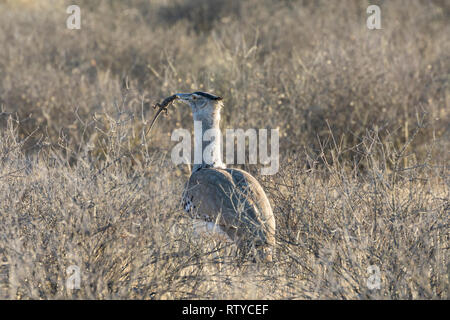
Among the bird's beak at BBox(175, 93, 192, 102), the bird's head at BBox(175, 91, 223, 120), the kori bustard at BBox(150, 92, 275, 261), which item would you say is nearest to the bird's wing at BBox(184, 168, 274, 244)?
the kori bustard at BBox(150, 92, 275, 261)

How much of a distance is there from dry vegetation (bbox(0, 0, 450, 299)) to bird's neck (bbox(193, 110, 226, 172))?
24cm

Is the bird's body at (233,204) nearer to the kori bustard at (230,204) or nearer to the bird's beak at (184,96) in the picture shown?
the kori bustard at (230,204)

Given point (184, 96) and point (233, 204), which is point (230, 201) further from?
point (184, 96)

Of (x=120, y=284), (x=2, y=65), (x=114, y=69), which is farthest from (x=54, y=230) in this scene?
(x=114, y=69)

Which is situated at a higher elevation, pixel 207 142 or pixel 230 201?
pixel 207 142

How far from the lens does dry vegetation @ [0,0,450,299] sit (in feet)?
9.80

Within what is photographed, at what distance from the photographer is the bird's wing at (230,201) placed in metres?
3.48

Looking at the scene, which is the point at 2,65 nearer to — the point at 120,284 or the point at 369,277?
the point at 120,284

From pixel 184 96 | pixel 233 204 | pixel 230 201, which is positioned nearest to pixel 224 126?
pixel 184 96

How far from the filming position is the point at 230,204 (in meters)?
3.64

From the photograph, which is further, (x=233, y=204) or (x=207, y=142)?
(x=207, y=142)

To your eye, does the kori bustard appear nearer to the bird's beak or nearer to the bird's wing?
the bird's wing

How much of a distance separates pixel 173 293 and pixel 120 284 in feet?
0.85

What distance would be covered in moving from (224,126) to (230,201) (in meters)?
2.39
